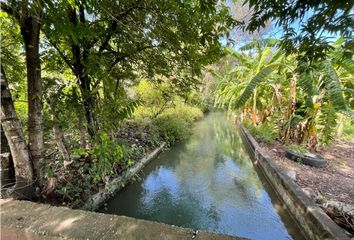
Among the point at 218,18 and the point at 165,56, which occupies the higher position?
the point at 218,18

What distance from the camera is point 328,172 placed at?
16.1 feet

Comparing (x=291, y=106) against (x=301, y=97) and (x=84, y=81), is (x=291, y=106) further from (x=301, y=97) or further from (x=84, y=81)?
(x=84, y=81)

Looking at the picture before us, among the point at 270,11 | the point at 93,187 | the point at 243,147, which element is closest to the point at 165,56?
the point at 270,11

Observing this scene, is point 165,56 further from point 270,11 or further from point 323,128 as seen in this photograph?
point 323,128

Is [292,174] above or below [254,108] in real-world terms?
below

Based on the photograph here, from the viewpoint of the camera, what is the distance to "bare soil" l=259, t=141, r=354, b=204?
3.88 m

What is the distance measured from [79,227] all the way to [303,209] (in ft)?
9.99

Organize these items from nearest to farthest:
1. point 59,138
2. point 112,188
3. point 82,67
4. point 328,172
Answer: point 59,138, point 82,67, point 112,188, point 328,172

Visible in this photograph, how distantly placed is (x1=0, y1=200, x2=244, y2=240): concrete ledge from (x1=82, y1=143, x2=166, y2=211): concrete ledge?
1.34 m

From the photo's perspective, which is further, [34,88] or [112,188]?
[112,188]

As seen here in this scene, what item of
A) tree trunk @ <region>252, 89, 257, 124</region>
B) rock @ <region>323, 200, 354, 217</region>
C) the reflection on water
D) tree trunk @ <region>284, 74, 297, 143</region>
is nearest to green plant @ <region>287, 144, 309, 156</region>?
tree trunk @ <region>284, 74, 297, 143</region>

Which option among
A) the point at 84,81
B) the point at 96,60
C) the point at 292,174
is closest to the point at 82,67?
the point at 84,81

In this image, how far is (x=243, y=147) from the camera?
8.38 metres

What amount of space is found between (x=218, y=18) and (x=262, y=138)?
563cm
